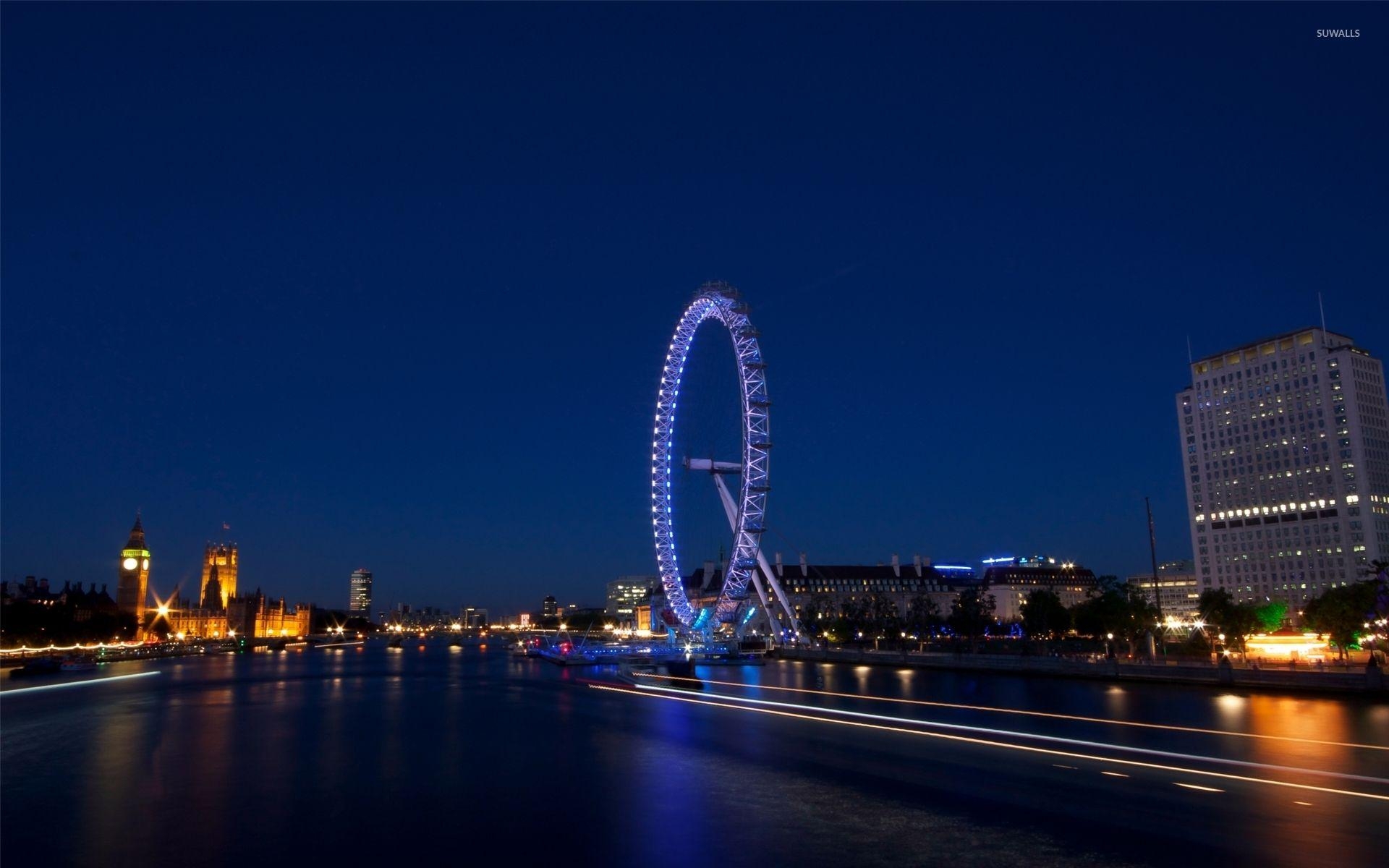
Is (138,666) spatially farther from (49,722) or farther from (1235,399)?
(1235,399)

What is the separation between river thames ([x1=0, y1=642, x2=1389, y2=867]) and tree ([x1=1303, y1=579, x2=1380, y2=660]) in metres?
21.2

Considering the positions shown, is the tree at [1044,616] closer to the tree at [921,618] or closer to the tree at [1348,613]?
the tree at [921,618]

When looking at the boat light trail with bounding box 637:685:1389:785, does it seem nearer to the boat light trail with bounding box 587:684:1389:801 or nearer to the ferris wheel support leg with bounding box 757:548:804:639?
the boat light trail with bounding box 587:684:1389:801

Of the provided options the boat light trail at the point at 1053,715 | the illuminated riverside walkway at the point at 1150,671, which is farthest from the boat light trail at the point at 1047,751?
the illuminated riverside walkway at the point at 1150,671

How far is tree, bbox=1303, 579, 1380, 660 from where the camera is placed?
65.2m

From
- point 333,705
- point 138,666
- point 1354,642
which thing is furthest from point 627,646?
point 1354,642

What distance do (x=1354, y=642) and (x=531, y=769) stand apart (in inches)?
2399

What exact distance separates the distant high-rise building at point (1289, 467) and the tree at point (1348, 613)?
221 feet

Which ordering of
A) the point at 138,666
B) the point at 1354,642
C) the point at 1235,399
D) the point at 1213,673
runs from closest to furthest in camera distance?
the point at 1213,673, the point at 1354,642, the point at 138,666, the point at 1235,399

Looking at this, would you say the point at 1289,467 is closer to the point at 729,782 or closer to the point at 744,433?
the point at 744,433

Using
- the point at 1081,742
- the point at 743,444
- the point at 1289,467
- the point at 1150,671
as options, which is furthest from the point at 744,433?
the point at 1289,467

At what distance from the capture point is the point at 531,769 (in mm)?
30625

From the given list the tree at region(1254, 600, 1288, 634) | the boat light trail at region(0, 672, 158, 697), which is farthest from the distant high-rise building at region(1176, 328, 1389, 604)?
the boat light trail at region(0, 672, 158, 697)

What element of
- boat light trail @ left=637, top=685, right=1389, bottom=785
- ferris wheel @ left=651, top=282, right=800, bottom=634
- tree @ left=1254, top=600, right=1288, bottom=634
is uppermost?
ferris wheel @ left=651, top=282, right=800, bottom=634
